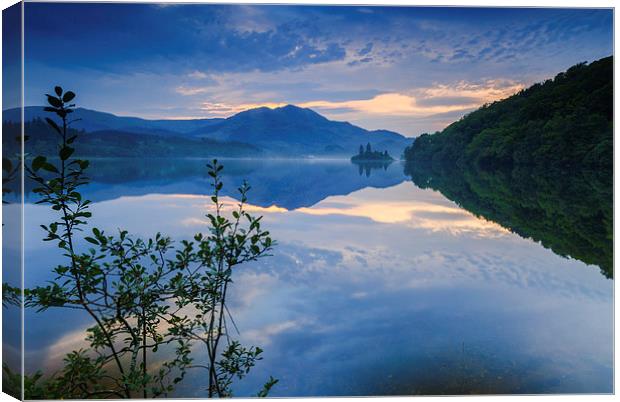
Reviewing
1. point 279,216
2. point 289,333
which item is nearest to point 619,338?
point 289,333

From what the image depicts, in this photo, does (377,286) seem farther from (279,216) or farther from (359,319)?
(279,216)

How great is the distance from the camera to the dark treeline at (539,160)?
253 inches

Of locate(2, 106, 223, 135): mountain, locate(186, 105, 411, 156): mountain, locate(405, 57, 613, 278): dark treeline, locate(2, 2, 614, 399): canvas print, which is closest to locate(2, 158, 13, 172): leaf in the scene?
locate(2, 2, 614, 399): canvas print

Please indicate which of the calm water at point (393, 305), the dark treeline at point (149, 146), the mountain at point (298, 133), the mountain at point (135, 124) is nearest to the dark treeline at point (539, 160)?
the mountain at point (298, 133)

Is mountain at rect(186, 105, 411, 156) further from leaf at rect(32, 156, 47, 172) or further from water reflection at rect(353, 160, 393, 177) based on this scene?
leaf at rect(32, 156, 47, 172)

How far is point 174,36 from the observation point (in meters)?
6.47

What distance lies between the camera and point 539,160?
1011cm

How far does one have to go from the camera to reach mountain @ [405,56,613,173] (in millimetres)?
7305

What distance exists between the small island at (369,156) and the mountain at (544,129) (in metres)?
0.50

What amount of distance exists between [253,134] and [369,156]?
1.77 m

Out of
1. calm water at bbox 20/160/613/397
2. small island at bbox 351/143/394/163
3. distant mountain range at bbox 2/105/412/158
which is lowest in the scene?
calm water at bbox 20/160/613/397

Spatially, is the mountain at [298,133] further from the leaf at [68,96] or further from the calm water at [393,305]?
the leaf at [68,96]

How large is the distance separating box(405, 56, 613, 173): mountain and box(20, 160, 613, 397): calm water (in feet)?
4.76

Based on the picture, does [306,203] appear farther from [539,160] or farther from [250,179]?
[539,160]
